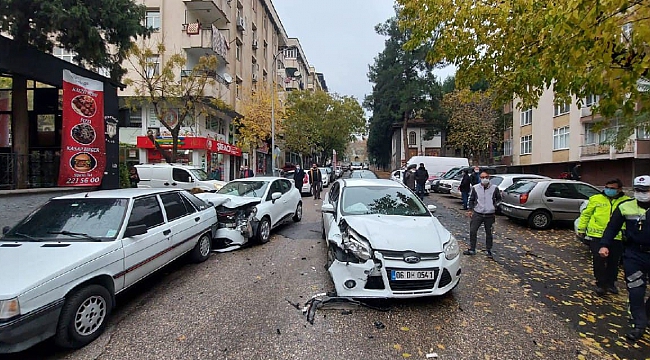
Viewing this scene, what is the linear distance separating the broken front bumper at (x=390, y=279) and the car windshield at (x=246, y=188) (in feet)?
15.6

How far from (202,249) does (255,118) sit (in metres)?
23.1

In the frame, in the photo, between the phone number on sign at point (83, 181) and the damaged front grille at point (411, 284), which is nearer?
the damaged front grille at point (411, 284)

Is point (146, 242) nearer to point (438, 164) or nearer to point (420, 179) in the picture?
point (420, 179)

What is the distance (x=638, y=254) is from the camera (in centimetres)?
387

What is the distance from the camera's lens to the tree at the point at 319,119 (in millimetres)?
36812

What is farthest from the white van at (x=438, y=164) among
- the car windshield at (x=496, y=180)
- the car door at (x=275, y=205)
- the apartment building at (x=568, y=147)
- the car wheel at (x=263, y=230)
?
the car wheel at (x=263, y=230)

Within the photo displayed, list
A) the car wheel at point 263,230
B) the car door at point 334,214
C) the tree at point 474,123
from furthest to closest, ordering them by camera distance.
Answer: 1. the tree at point 474,123
2. the car wheel at point 263,230
3. the car door at point 334,214

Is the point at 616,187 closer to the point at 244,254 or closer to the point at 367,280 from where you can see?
the point at 367,280

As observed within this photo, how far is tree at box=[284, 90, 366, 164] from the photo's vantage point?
36812 mm

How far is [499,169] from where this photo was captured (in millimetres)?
39438

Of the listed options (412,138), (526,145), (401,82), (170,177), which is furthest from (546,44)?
(412,138)

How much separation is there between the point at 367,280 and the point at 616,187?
3.91 metres

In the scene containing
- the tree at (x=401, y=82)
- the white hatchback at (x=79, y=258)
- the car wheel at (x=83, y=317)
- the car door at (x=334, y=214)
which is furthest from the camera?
the tree at (x=401, y=82)

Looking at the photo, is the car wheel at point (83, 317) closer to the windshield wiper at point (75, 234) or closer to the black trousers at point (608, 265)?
the windshield wiper at point (75, 234)
